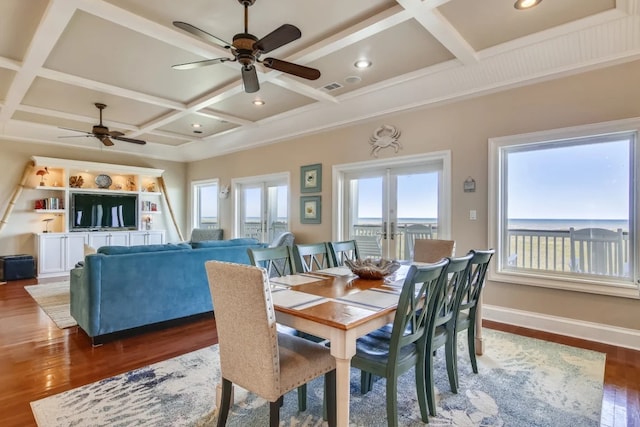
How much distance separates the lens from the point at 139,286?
3.36 meters

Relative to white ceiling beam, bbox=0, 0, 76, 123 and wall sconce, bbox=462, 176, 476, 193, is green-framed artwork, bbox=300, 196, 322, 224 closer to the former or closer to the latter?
wall sconce, bbox=462, 176, 476, 193

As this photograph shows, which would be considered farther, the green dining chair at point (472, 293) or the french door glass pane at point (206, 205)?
the french door glass pane at point (206, 205)

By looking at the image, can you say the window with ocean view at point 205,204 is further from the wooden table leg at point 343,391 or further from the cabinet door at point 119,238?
the wooden table leg at point 343,391

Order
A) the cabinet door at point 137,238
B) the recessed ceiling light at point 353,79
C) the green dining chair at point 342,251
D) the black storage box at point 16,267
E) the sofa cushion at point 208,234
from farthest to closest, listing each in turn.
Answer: the sofa cushion at point 208,234, the cabinet door at point 137,238, the black storage box at point 16,267, the recessed ceiling light at point 353,79, the green dining chair at point 342,251

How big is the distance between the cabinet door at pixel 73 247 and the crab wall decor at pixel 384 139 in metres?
5.93

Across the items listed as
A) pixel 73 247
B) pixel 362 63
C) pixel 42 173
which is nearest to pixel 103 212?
pixel 73 247

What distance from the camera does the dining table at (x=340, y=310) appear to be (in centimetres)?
153

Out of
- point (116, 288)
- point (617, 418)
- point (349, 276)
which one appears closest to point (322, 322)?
point (349, 276)

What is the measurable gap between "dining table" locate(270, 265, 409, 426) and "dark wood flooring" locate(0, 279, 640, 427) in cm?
149

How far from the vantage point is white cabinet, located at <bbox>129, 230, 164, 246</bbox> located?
7.44m

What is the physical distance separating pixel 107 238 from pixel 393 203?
5894 mm

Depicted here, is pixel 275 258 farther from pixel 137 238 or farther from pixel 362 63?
pixel 137 238

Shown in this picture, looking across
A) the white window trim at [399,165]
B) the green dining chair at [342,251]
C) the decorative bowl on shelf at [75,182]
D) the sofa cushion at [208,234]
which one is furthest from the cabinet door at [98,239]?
the green dining chair at [342,251]

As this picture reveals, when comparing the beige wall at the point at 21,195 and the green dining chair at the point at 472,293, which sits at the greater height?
the beige wall at the point at 21,195
